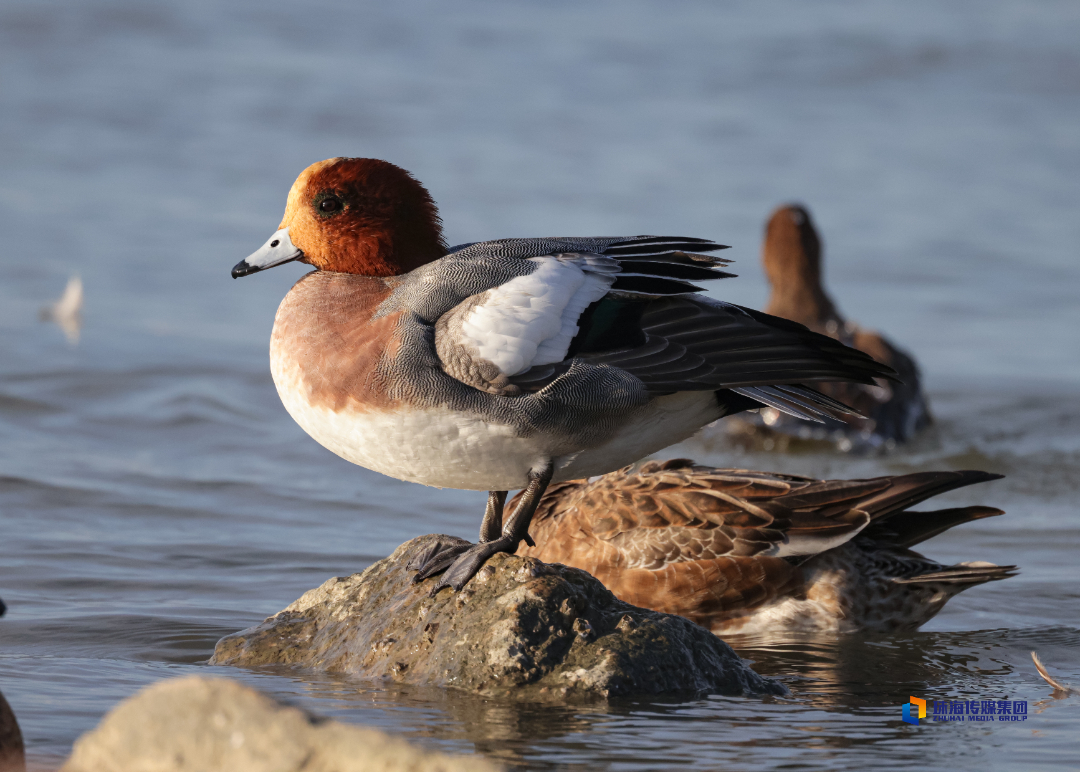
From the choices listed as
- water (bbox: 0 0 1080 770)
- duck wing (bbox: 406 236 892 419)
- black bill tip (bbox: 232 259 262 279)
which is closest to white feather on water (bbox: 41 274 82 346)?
water (bbox: 0 0 1080 770)

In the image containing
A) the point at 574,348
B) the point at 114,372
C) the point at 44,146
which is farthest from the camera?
the point at 44,146

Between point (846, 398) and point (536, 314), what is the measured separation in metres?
5.26

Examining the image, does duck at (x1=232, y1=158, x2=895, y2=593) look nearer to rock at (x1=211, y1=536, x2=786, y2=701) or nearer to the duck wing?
the duck wing

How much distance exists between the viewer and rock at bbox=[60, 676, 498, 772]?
2.92m

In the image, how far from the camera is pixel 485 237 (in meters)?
12.5

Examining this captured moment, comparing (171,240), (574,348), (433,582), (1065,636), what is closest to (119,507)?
(433,582)

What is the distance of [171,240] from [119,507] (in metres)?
6.09

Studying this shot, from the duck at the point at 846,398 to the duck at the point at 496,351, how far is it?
4422 millimetres

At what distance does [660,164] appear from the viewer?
15.6 m

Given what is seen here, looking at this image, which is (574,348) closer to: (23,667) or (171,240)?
(23,667)

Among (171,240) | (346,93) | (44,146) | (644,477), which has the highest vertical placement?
(346,93)

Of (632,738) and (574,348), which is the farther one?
(574,348)

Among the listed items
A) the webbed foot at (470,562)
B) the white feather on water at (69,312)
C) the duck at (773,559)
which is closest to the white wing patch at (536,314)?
the webbed foot at (470,562)

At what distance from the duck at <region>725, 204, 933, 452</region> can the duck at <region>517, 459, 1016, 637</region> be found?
3.24 meters
